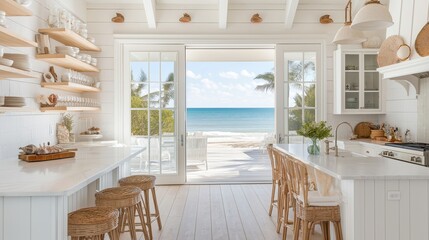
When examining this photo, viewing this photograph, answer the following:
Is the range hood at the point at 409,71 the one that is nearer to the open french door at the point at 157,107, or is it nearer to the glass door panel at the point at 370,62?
the glass door panel at the point at 370,62

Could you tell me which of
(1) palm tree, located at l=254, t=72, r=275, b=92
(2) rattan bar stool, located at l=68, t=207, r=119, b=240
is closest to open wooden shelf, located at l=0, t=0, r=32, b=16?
(2) rattan bar stool, located at l=68, t=207, r=119, b=240

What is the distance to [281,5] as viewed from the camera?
577 centimetres

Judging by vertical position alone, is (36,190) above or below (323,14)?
below

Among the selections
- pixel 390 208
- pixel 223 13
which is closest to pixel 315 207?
pixel 390 208

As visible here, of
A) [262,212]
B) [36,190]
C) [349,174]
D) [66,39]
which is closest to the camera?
[36,190]

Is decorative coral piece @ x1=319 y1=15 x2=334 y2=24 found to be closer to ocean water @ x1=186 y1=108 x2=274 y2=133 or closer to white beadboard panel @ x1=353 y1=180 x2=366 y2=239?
white beadboard panel @ x1=353 y1=180 x2=366 y2=239

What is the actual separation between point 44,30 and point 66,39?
0.56 metres

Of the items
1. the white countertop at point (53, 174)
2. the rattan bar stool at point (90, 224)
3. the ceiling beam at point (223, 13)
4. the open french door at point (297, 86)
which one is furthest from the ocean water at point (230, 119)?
the rattan bar stool at point (90, 224)

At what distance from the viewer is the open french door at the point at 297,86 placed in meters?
5.84

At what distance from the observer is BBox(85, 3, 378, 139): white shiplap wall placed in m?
5.73

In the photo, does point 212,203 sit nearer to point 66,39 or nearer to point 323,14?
point 66,39

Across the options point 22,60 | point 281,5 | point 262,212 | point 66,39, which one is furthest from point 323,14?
point 22,60

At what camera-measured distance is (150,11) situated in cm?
543

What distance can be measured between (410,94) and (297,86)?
→ 167cm
